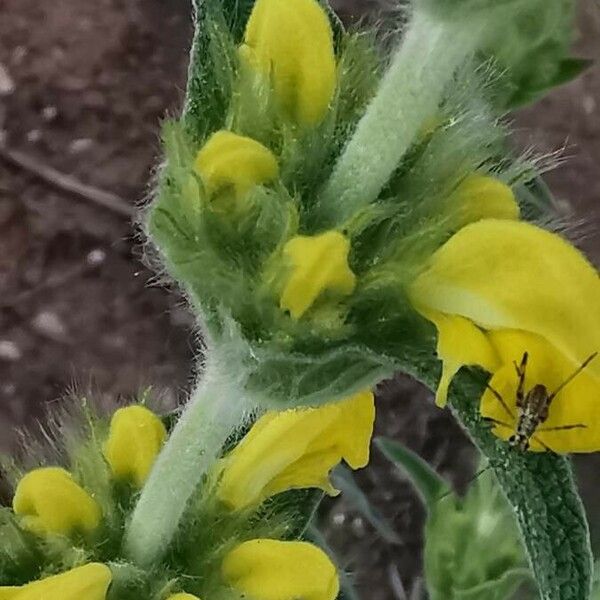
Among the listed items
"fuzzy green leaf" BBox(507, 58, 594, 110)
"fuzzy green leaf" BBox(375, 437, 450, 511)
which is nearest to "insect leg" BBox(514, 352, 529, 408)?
"fuzzy green leaf" BBox(507, 58, 594, 110)

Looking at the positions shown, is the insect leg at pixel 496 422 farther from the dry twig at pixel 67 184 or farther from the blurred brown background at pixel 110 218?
the dry twig at pixel 67 184

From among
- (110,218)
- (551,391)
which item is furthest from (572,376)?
(110,218)

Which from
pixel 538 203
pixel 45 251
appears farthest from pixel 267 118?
pixel 45 251

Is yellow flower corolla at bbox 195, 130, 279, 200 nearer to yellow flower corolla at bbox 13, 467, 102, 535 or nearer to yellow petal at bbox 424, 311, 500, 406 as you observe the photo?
yellow petal at bbox 424, 311, 500, 406

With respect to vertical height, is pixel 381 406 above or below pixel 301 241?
below

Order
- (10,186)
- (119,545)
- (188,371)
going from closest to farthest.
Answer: (119,545) < (188,371) < (10,186)

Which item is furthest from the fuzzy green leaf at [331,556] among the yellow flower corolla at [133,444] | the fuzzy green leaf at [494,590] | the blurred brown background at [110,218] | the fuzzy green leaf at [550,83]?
the blurred brown background at [110,218]

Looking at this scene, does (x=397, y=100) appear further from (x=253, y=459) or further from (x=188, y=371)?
(x=188, y=371)
